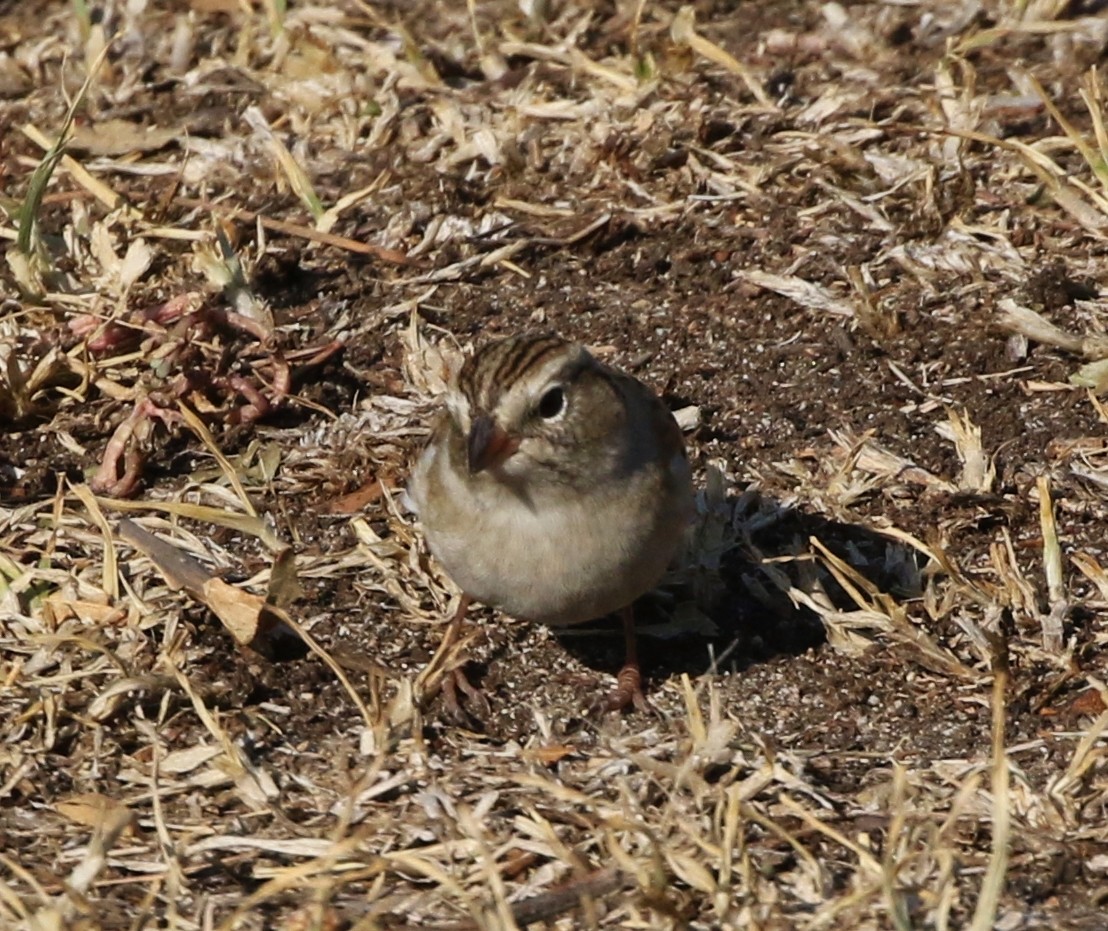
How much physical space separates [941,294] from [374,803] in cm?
318

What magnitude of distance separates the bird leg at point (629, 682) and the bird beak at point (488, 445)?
88cm

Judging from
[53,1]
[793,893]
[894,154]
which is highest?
[53,1]

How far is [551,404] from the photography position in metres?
5.28

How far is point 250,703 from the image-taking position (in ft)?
18.6

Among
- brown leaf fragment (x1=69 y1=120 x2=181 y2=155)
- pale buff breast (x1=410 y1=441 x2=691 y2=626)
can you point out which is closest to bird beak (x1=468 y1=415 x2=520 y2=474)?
pale buff breast (x1=410 y1=441 x2=691 y2=626)

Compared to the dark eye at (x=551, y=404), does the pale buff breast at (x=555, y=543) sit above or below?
below

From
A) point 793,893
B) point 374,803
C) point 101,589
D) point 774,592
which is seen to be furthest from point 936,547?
point 101,589

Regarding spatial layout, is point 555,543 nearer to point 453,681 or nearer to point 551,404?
point 551,404

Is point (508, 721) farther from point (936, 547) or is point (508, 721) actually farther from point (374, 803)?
point (936, 547)

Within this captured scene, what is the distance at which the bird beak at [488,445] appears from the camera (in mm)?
5113

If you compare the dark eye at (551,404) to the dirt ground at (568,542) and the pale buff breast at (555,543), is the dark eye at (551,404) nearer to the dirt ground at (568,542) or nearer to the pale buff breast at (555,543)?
the pale buff breast at (555,543)

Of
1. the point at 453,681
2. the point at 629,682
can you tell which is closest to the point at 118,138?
the point at 453,681

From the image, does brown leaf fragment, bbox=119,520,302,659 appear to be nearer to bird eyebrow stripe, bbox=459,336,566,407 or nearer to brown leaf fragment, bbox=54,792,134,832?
brown leaf fragment, bbox=54,792,134,832

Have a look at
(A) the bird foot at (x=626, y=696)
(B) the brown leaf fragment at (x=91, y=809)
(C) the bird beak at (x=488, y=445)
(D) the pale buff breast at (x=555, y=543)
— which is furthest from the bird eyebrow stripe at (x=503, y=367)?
(B) the brown leaf fragment at (x=91, y=809)
